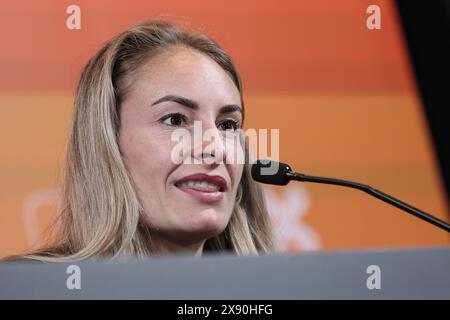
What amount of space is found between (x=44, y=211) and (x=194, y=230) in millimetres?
409

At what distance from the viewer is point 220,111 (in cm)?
220

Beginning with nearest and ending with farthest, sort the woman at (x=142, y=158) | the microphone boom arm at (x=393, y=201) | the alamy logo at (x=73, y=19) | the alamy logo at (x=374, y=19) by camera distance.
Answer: the microphone boom arm at (x=393, y=201)
the woman at (x=142, y=158)
the alamy logo at (x=73, y=19)
the alamy logo at (x=374, y=19)

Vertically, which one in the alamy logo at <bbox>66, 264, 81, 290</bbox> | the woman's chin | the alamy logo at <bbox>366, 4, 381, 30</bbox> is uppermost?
the alamy logo at <bbox>366, 4, 381, 30</bbox>

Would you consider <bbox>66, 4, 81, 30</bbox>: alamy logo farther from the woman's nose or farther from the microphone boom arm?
the microphone boom arm

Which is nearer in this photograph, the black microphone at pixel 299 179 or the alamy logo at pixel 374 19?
the black microphone at pixel 299 179

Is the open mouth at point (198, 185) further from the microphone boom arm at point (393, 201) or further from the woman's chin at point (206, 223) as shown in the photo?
→ the microphone boom arm at point (393, 201)

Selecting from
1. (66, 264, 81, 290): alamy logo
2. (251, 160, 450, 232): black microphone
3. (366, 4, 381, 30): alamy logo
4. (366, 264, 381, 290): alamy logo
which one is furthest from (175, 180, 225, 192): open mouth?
(366, 4, 381, 30): alamy logo

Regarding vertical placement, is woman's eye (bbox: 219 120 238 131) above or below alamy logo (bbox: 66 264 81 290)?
above

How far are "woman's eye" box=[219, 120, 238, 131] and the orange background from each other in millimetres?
69

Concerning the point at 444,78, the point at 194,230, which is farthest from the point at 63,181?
the point at 444,78

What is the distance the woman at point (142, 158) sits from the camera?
212cm

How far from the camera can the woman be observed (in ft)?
6.94

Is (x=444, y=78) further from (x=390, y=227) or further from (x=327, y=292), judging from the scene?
(x=327, y=292)

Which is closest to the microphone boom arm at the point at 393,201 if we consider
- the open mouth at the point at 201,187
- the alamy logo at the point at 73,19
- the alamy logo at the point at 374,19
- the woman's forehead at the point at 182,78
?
the open mouth at the point at 201,187
